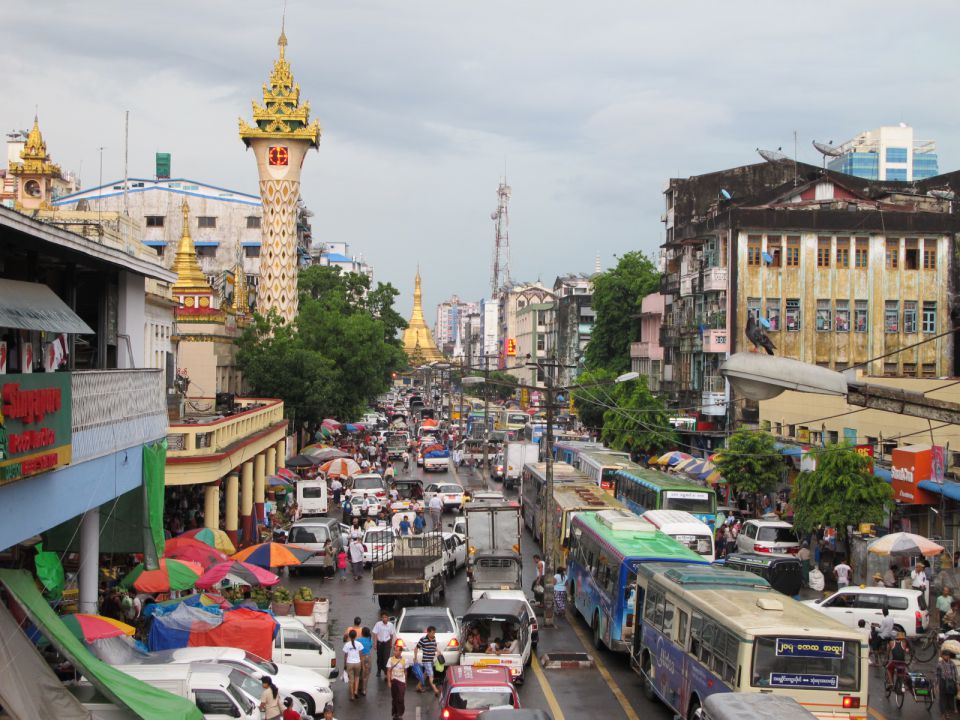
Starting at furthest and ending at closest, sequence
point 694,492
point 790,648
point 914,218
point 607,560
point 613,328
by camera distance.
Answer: point 613,328, point 914,218, point 694,492, point 607,560, point 790,648

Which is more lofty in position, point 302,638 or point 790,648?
point 790,648

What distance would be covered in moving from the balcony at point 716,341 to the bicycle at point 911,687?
38.4 m

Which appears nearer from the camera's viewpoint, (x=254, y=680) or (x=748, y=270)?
(x=254, y=680)

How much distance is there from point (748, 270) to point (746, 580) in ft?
132

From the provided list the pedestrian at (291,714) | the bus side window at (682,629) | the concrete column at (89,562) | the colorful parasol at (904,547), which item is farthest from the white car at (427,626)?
the colorful parasol at (904,547)

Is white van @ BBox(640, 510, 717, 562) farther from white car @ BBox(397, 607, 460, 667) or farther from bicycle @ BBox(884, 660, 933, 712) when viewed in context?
bicycle @ BBox(884, 660, 933, 712)

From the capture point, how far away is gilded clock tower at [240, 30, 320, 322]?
7262cm

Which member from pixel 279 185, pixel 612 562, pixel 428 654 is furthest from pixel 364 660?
pixel 279 185

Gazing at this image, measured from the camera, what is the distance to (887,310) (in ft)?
190

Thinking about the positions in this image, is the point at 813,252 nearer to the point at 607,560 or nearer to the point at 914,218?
the point at 914,218

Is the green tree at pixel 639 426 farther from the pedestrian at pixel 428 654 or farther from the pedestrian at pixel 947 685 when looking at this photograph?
the pedestrian at pixel 947 685

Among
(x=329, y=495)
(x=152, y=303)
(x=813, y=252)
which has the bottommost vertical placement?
(x=329, y=495)

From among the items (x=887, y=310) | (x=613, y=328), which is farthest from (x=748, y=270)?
(x=613, y=328)

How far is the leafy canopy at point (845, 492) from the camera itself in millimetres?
33250
